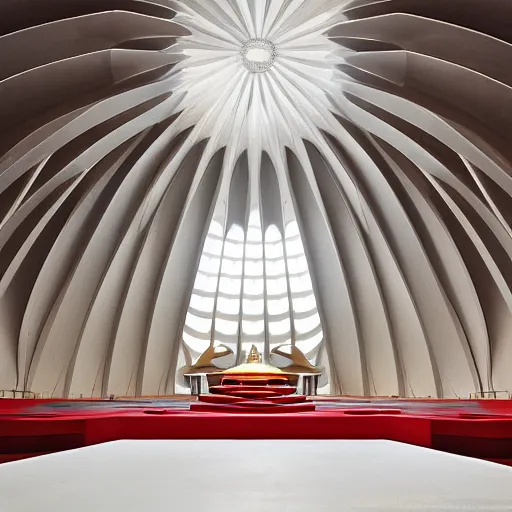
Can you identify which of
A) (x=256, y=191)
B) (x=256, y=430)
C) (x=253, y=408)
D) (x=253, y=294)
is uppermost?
(x=256, y=191)

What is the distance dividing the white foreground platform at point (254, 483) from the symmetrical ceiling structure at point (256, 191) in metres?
11.4

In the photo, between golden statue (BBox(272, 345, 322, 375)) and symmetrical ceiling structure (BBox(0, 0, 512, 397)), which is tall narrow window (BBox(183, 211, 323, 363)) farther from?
golden statue (BBox(272, 345, 322, 375))

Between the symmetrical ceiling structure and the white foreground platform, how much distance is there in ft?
37.4

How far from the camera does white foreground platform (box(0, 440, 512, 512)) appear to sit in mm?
1525

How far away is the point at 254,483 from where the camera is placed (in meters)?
1.88

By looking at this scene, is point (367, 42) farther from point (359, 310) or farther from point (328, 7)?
point (359, 310)

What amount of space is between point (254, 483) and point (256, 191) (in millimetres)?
19033

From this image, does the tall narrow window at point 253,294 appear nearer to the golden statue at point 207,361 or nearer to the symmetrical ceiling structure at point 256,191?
the symmetrical ceiling structure at point 256,191

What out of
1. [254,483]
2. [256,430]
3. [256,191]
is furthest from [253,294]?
[254,483]

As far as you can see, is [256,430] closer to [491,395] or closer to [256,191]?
[491,395]

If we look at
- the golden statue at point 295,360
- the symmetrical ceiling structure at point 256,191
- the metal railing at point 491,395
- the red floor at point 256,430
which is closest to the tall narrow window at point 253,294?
the symmetrical ceiling structure at point 256,191

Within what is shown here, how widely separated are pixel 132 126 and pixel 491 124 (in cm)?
1045

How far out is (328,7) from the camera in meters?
13.7

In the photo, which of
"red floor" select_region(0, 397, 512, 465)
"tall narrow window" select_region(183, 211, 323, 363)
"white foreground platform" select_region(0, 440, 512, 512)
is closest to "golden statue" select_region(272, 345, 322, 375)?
"tall narrow window" select_region(183, 211, 323, 363)
